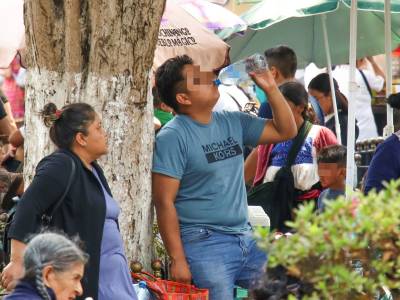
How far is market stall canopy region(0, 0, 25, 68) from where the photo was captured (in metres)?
10.7

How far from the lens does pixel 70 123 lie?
250 inches

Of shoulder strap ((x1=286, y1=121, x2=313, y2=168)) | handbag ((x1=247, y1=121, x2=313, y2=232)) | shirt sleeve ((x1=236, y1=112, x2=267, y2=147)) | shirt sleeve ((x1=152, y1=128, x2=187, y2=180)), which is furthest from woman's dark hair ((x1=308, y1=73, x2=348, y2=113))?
shirt sleeve ((x1=152, y1=128, x2=187, y2=180))

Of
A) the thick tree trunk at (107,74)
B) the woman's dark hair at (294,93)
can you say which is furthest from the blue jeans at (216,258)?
the woman's dark hair at (294,93)

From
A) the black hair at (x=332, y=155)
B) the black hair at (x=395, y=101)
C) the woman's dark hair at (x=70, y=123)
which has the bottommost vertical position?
the black hair at (x=332, y=155)

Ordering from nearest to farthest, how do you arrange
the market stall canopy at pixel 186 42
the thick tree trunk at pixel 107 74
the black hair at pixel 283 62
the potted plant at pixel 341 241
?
the potted plant at pixel 341 241
the thick tree trunk at pixel 107 74
the black hair at pixel 283 62
the market stall canopy at pixel 186 42

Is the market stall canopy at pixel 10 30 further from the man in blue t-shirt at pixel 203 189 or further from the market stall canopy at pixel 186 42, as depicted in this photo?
the man in blue t-shirt at pixel 203 189

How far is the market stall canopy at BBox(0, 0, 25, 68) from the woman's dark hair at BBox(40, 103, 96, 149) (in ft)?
13.7

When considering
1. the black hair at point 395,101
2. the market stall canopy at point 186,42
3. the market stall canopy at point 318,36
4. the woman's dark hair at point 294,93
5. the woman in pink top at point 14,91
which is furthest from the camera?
the woman in pink top at point 14,91

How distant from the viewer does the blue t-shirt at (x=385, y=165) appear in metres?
7.64

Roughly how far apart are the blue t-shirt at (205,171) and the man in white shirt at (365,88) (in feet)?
21.8

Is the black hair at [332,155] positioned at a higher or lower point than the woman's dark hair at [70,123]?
lower

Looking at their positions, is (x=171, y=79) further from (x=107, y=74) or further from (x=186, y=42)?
(x=186, y=42)

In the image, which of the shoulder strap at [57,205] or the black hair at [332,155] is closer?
the shoulder strap at [57,205]

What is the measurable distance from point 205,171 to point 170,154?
0.26 metres
